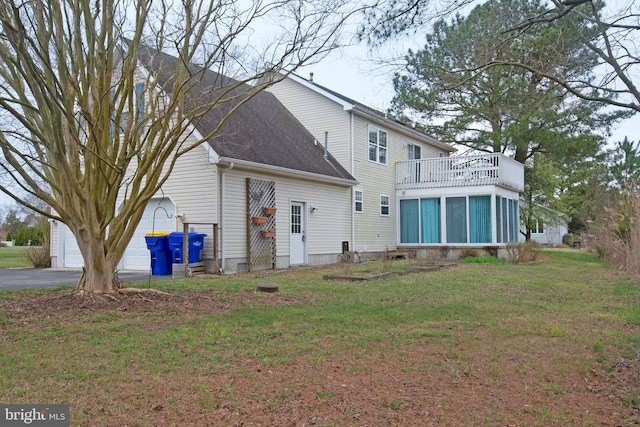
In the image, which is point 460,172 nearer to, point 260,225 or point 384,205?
point 384,205

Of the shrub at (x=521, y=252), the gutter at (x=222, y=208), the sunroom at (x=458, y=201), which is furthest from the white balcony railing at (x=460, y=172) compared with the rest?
the gutter at (x=222, y=208)

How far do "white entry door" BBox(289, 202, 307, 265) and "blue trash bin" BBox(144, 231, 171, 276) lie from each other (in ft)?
13.1

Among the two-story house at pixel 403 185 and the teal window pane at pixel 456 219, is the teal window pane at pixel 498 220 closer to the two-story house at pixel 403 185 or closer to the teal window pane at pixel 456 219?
the two-story house at pixel 403 185

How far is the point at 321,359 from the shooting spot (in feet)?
16.4

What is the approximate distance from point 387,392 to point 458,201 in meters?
17.1

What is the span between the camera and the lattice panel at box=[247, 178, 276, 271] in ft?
45.9

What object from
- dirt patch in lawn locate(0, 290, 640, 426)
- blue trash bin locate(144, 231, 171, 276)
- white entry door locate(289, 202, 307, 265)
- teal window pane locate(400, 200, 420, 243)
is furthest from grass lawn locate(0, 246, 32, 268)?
dirt patch in lawn locate(0, 290, 640, 426)

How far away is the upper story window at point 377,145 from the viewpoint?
20.5 metres

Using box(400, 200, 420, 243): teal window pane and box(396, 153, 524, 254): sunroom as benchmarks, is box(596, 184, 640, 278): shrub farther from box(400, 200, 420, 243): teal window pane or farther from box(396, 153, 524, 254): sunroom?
box(400, 200, 420, 243): teal window pane

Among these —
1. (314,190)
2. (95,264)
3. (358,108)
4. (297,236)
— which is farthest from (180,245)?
(358,108)

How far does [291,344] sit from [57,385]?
231 cm

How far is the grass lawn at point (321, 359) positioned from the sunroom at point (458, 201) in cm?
1087

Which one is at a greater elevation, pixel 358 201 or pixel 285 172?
pixel 285 172

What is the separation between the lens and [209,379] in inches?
171
